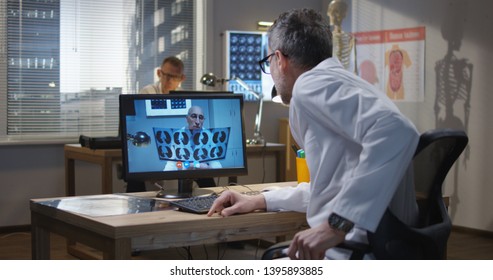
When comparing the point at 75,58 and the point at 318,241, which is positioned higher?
the point at 75,58

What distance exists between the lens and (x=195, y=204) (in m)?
2.55

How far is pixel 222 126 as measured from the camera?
3.04 m

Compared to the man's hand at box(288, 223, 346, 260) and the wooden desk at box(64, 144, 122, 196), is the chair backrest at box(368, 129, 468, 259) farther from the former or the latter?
the wooden desk at box(64, 144, 122, 196)

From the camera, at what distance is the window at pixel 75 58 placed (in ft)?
19.6

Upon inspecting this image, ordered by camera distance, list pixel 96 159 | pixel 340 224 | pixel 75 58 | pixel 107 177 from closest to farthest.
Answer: pixel 340 224 < pixel 107 177 < pixel 96 159 < pixel 75 58

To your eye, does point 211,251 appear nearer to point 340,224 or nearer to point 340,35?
point 340,35

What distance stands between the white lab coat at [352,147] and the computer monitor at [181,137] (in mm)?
755

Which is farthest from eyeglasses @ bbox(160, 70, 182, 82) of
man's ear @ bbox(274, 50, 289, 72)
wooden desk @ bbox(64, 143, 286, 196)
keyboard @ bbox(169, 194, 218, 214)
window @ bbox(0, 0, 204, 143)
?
man's ear @ bbox(274, 50, 289, 72)

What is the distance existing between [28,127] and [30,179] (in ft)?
1.39

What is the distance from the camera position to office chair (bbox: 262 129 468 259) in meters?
2.01

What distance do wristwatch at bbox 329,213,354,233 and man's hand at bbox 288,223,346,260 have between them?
12 millimetres

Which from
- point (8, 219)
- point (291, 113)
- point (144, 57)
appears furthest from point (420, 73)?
point (291, 113)

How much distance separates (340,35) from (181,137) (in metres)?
3.81

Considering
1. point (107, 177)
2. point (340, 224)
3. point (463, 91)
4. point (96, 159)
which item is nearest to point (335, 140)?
point (340, 224)
